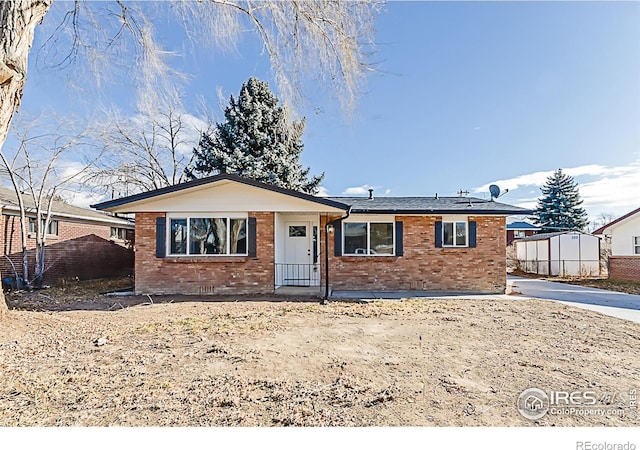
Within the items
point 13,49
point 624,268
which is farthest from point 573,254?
point 13,49

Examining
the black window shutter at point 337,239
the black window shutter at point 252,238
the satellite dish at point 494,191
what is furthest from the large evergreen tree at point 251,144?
the satellite dish at point 494,191

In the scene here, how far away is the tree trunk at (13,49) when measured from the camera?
4.28 metres

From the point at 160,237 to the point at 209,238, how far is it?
1.44 meters

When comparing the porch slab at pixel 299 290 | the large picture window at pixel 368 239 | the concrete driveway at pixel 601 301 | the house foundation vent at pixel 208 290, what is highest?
the large picture window at pixel 368 239

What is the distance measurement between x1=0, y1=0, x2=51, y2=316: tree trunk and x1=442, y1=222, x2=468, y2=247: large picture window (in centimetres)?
1054

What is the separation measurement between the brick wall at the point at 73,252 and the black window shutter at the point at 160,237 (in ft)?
20.1

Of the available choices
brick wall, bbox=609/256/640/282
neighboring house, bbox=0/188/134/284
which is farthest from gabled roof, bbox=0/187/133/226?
brick wall, bbox=609/256/640/282

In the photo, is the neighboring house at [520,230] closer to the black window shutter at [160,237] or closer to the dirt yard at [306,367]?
the dirt yard at [306,367]

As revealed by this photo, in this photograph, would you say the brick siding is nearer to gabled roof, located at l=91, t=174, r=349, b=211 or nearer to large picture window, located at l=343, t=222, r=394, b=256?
large picture window, located at l=343, t=222, r=394, b=256

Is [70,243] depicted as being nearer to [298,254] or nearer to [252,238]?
[252,238]

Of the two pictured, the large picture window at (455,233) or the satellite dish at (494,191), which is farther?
the satellite dish at (494,191)

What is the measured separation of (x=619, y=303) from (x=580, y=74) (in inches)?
246

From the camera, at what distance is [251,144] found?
17.7m
